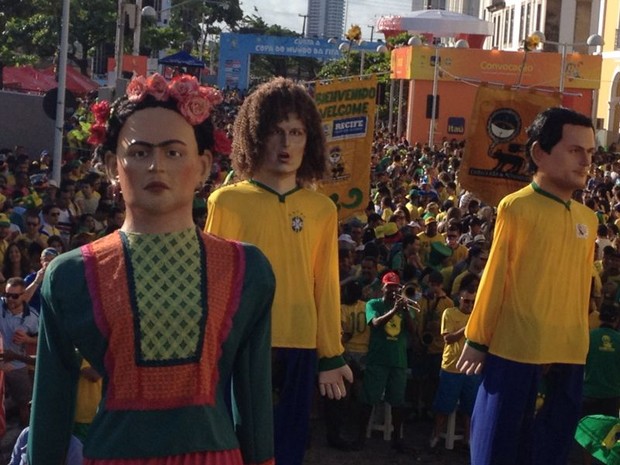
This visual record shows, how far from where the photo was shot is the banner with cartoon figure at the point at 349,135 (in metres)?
9.98

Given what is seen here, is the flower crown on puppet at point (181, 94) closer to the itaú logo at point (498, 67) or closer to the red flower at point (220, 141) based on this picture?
the red flower at point (220, 141)

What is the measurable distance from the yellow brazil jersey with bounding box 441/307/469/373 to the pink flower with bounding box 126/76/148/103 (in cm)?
625

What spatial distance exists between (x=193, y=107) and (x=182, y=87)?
7cm

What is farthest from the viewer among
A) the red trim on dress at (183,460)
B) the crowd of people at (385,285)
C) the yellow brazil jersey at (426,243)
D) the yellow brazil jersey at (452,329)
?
the yellow brazil jersey at (426,243)

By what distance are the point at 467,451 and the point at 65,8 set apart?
9.98m

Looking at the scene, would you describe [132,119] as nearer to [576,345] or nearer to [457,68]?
[576,345]

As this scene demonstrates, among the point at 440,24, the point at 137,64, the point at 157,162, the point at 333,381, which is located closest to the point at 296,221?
the point at 333,381

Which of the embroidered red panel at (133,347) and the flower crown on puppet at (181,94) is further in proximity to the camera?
the flower crown on puppet at (181,94)

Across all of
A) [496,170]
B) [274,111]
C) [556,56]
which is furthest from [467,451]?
[556,56]

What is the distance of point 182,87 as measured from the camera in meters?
3.58

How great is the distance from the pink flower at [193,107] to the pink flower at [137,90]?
0.11m

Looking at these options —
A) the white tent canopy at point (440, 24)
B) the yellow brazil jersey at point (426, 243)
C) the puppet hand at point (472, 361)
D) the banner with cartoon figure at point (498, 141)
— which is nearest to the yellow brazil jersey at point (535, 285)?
the puppet hand at point (472, 361)

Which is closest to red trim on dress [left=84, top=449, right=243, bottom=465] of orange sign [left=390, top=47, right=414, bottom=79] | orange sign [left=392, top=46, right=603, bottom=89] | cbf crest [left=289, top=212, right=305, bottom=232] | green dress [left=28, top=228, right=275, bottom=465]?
green dress [left=28, top=228, right=275, bottom=465]

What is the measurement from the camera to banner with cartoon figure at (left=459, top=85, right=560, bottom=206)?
9938 mm
